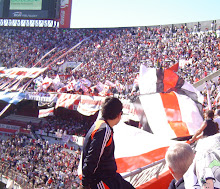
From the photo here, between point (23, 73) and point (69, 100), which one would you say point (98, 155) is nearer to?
point (69, 100)

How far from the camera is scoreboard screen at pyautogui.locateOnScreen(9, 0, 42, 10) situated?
3878 centimetres

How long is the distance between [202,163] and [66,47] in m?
34.7

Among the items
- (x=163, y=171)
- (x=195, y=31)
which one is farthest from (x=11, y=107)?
(x=163, y=171)

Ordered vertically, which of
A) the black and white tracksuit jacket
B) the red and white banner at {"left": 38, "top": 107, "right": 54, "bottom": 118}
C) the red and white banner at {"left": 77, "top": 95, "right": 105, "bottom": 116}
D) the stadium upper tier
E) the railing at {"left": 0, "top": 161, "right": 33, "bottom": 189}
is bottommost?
the railing at {"left": 0, "top": 161, "right": 33, "bottom": 189}

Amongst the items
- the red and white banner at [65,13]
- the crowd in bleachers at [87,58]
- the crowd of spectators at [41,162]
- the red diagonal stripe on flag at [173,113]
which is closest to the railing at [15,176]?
the crowd of spectators at [41,162]

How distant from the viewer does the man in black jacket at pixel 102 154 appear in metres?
2.43

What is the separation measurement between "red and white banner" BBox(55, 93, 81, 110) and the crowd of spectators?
3200 millimetres

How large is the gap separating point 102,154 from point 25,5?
4170 centimetres

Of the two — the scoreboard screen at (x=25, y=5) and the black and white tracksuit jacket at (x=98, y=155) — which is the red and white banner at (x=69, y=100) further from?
the scoreboard screen at (x=25, y=5)

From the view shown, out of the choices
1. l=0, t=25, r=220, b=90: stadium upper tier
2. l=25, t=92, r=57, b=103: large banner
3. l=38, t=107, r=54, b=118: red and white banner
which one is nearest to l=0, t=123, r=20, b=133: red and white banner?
l=25, t=92, r=57, b=103: large banner

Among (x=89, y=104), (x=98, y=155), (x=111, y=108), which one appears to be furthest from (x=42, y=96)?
(x=98, y=155)

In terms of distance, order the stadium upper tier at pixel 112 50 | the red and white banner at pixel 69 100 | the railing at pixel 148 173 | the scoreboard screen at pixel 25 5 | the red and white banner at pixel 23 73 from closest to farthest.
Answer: the railing at pixel 148 173 < the red and white banner at pixel 69 100 < the stadium upper tier at pixel 112 50 < the red and white banner at pixel 23 73 < the scoreboard screen at pixel 25 5

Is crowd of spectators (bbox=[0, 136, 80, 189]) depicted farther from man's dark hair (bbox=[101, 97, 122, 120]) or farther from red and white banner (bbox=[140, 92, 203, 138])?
man's dark hair (bbox=[101, 97, 122, 120])

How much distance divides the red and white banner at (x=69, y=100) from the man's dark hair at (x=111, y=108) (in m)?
17.1
